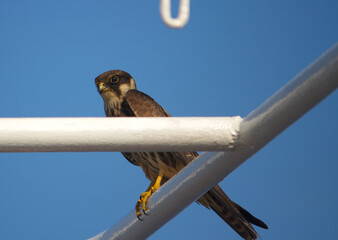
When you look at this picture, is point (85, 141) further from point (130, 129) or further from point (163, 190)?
point (163, 190)

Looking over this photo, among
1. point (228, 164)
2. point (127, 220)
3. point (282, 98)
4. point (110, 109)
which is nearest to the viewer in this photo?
point (282, 98)

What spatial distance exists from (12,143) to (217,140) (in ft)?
1.16

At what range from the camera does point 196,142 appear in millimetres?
991

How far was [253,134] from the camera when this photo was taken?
999 mm

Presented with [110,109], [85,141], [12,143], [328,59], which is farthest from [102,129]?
[110,109]

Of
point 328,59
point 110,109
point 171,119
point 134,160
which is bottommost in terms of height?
point 328,59

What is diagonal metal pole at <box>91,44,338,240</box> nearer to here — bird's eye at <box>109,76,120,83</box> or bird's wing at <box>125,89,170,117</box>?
bird's wing at <box>125,89,170,117</box>

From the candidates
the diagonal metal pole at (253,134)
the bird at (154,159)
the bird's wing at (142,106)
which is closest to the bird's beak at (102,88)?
the bird at (154,159)

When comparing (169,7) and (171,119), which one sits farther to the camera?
(171,119)

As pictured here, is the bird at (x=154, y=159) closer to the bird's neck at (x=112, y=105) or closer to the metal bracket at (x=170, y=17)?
the bird's neck at (x=112, y=105)

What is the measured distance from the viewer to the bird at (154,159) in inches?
79.8

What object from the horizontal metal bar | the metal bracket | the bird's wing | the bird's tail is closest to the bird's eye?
the bird's wing

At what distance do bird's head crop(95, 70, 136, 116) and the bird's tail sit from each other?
640 mm

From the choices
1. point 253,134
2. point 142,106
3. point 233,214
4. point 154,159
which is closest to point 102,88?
point 142,106
